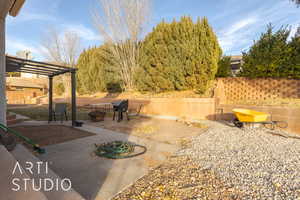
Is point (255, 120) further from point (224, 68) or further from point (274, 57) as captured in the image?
point (224, 68)

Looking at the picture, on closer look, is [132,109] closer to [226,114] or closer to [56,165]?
[226,114]

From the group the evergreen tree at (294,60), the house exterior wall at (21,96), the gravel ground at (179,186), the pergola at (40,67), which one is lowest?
the gravel ground at (179,186)

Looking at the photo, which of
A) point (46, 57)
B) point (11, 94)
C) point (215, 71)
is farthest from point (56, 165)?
point (11, 94)

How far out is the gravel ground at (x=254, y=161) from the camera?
1721 mm

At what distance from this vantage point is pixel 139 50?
9797 millimetres

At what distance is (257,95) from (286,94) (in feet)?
3.30

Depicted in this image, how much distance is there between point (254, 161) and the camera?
245 centimetres

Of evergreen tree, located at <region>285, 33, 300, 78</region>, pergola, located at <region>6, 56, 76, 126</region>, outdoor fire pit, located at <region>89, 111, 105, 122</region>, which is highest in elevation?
evergreen tree, located at <region>285, 33, 300, 78</region>

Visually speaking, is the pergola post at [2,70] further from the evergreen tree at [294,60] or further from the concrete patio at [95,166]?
the evergreen tree at [294,60]

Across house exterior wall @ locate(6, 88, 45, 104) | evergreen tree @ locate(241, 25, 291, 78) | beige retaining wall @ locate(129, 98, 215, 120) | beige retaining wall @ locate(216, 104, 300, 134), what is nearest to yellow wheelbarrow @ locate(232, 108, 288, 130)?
beige retaining wall @ locate(216, 104, 300, 134)

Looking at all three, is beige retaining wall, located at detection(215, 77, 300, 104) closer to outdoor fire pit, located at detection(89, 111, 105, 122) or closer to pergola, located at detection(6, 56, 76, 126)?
outdoor fire pit, located at detection(89, 111, 105, 122)

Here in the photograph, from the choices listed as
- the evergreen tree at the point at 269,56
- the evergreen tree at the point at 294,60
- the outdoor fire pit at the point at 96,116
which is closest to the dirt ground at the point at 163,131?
the outdoor fire pit at the point at 96,116

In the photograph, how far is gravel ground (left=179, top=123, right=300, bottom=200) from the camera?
1721 mm

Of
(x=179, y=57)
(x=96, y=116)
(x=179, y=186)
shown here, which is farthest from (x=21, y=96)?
(x=179, y=186)
